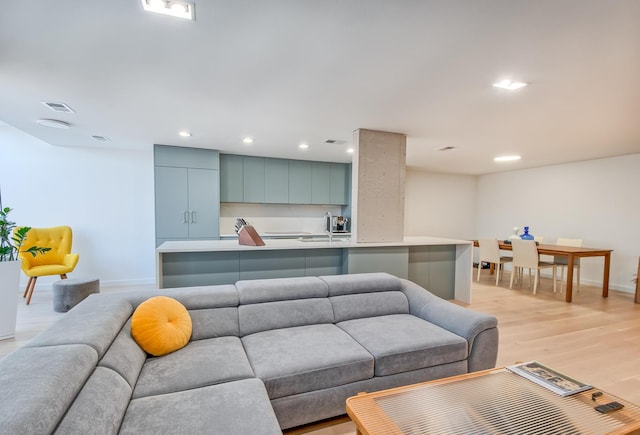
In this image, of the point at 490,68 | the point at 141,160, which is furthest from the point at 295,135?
the point at 141,160

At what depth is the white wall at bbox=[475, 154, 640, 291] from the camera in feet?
16.1

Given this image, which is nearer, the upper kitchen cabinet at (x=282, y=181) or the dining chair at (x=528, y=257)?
the dining chair at (x=528, y=257)

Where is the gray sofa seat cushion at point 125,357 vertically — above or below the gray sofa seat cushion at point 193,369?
above

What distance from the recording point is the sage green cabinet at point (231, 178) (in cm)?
520

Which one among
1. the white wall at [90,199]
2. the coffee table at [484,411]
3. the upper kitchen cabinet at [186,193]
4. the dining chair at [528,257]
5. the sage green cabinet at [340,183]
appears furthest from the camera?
the sage green cabinet at [340,183]

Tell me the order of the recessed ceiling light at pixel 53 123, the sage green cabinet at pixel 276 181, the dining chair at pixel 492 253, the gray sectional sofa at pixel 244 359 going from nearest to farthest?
the gray sectional sofa at pixel 244 359
the recessed ceiling light at pixel 53 123
the dining chair at pixel 492 253
the sage green cabinet at pixel 276 181

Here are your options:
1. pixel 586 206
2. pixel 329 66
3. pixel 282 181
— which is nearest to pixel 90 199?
pixel 282 181

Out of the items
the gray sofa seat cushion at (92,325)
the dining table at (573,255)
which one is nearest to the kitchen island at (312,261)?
the gray sofa seat cushion at (92,325)

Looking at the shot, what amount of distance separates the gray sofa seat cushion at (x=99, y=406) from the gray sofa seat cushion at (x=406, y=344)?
4.31 feet

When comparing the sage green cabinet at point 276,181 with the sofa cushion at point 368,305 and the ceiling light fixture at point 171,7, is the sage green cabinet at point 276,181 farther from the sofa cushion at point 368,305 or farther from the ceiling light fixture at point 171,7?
the ceiling light fixture at point 171,7

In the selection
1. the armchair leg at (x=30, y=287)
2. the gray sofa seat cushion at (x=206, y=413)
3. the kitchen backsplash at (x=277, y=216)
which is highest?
the kitchen backsplash at (x=277, y=216)

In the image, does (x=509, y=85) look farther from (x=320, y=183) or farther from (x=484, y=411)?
(x=320, y=183)

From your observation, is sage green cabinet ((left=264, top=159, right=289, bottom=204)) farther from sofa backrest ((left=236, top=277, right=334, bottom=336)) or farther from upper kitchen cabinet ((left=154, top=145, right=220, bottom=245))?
sofa backrest ((left=236, top=277, right=334, bottom=336))

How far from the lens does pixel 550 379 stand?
154 cm
